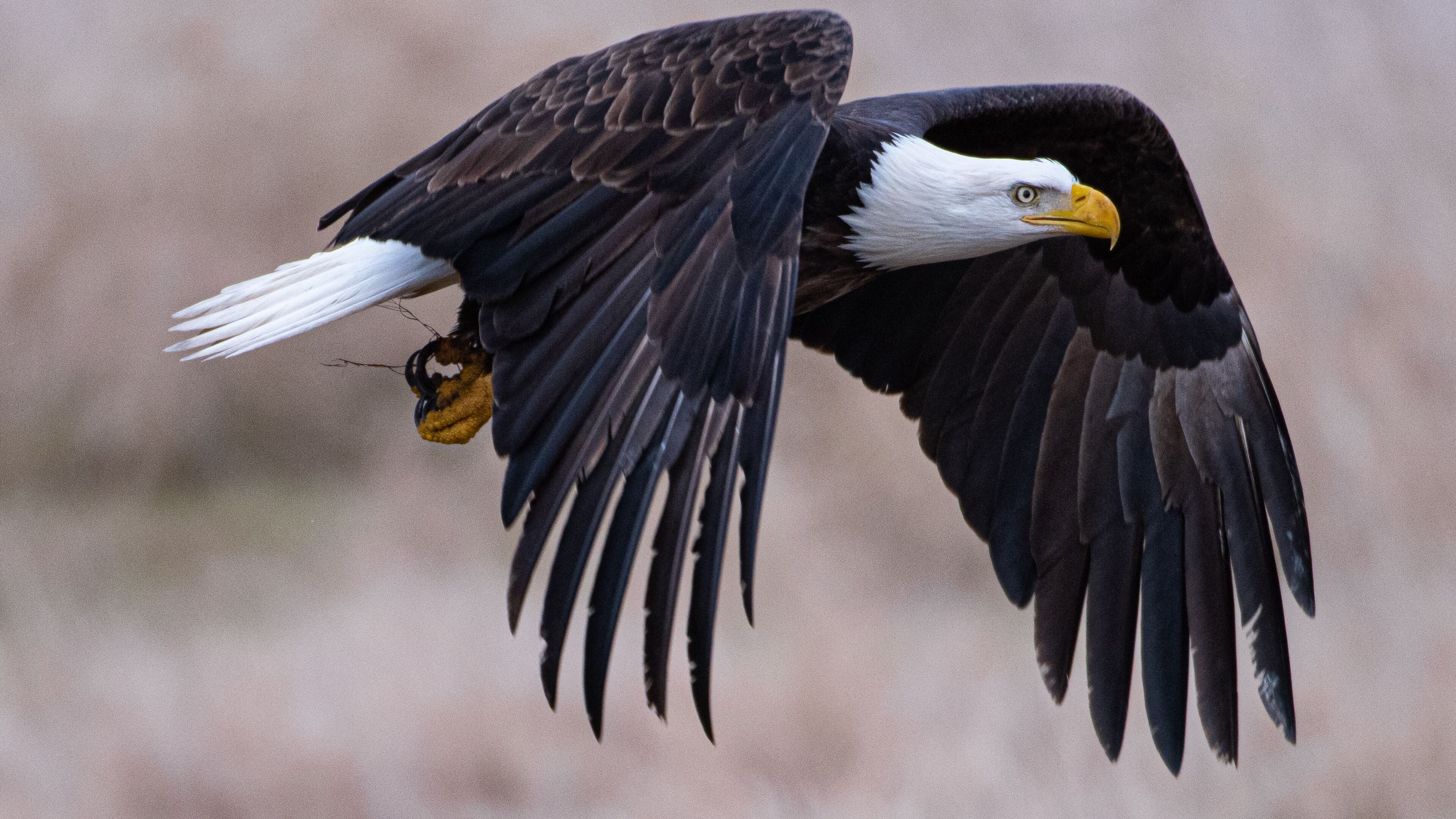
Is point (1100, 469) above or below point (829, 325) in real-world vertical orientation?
below

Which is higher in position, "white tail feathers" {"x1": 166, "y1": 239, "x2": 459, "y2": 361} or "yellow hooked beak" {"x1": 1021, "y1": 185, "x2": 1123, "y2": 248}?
"yellow hooked beak" {"x1": 1021, "y1": 185, "x2": 1123, "y2": 248}

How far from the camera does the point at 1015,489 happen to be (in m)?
4.09

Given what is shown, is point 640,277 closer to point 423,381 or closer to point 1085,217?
point 423,381

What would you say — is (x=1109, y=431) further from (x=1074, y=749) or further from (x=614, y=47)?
(x=1074, y=749)

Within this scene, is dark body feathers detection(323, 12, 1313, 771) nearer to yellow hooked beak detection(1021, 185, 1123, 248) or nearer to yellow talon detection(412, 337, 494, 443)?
yellow talon detection(412, 337, 494, 443)

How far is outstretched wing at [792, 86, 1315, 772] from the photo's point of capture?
3875 millimetres

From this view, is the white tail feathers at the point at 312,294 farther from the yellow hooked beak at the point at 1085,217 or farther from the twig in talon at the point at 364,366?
the yellow hooked beak at the point at 1085,217

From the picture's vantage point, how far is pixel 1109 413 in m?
4.19

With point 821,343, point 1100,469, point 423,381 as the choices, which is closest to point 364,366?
point 423,381

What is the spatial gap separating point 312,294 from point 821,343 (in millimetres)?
1375

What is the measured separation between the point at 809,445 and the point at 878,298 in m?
3.68

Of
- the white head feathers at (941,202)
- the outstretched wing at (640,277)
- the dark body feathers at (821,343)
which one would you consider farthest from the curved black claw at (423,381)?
the white head feathers at (941,202)

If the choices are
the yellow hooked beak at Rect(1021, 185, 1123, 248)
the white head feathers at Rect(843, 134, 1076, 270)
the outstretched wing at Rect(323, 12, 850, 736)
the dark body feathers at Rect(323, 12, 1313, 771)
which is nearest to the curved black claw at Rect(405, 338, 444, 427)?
the dark body feathers at Rect(323, 12, 1313, 771)

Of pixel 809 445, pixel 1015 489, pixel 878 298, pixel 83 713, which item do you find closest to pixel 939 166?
pixel 878 298
